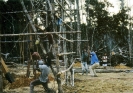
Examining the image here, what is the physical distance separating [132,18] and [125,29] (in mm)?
1489

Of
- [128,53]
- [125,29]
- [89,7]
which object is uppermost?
[89,7]

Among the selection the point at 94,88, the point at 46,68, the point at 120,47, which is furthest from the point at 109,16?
the point at 46,68

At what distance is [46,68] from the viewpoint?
31.8ft

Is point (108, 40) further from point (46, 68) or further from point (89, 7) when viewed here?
point (46, 68)

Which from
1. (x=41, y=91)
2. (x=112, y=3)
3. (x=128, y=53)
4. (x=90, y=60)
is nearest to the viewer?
(x=41, y=91)

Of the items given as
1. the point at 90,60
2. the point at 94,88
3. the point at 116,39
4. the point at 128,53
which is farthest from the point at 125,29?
the point at 94,88

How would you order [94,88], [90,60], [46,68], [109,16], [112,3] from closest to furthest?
[46,68] → [94,88] → [90,60] → [109,16] → [112,3]

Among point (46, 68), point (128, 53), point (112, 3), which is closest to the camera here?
point (46, 68)

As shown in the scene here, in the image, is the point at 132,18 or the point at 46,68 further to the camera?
the point at 132,18

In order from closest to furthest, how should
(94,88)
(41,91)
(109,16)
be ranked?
(41,91) < (94,88) < (109,16)

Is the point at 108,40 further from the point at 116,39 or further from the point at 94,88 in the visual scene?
the point at 94,88

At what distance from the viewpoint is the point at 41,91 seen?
1158cm

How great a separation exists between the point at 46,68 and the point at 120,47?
23963 millimetres

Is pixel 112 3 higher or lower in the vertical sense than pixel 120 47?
higher
